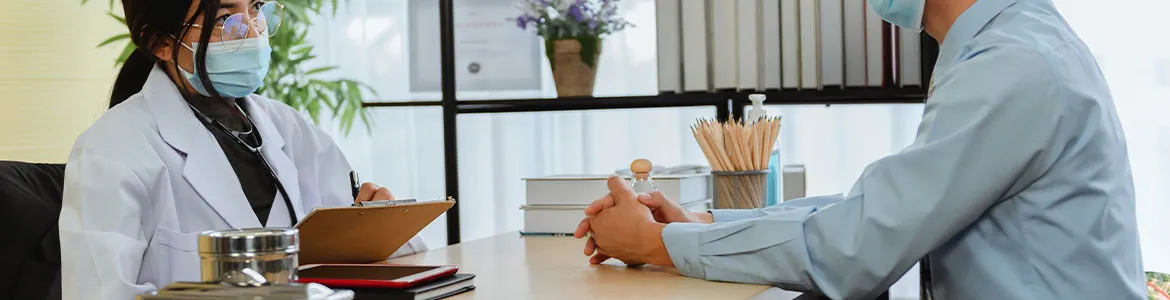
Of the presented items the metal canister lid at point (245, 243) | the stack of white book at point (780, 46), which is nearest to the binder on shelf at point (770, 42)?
the stack of white book at point (780, 46)

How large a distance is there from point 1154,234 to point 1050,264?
1526mm

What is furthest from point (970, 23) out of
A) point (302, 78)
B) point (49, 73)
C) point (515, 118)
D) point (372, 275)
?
point (49, 73)

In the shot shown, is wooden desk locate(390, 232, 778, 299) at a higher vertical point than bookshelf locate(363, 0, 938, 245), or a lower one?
lower

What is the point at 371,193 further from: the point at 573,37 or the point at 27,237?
the point at 573,37

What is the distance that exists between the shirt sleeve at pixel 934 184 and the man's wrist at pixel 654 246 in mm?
122

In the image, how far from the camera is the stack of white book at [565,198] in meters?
1.87

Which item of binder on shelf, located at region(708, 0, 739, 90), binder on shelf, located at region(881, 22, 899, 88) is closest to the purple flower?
binder on shelf, located at region(708, 0, 739, 90)

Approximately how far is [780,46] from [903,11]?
2.52ft

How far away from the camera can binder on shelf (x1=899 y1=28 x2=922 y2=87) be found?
2090 millimetres

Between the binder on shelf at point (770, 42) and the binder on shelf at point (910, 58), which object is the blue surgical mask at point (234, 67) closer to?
the binder on shelf at point (770, 42)

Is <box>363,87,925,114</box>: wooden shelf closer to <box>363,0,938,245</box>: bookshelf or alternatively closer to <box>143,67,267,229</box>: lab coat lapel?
<box>363,0,938,245</box>: bookshelf

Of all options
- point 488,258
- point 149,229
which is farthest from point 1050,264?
point 149,229

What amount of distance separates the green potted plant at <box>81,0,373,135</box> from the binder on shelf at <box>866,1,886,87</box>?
1.57 m

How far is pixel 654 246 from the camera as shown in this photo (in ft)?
4.39
